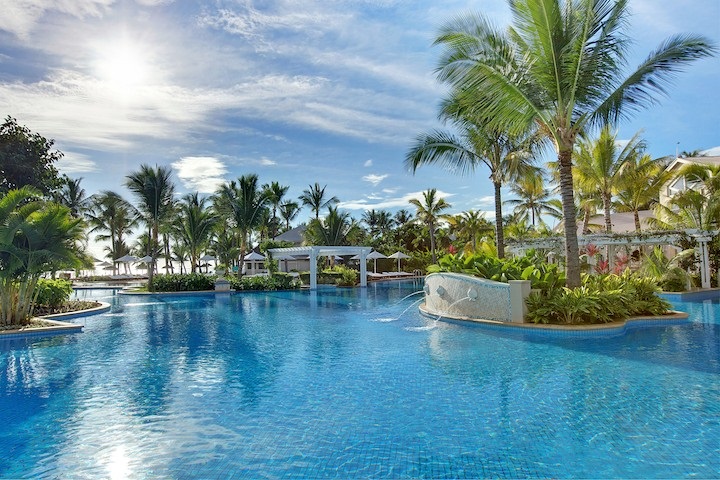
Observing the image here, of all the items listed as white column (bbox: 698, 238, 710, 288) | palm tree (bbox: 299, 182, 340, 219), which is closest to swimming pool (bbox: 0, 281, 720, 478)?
white column (bbox: 698, 238, 710, 288)

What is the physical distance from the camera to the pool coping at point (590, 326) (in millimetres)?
9570

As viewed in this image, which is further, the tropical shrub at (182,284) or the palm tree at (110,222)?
the palm tree at (110,222)

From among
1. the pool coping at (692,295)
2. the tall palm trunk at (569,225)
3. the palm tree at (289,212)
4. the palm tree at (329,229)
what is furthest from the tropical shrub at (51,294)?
the palm tree at (289,212)

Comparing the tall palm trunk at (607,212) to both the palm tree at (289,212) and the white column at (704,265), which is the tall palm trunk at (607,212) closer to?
the white column at (704,265)

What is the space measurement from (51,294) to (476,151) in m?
15.9

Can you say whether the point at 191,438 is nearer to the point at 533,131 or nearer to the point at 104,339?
the point at 104,339

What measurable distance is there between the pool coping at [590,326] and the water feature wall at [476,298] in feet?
A: 0.84

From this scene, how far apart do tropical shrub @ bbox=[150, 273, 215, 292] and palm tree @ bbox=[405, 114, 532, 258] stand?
49.9 feet

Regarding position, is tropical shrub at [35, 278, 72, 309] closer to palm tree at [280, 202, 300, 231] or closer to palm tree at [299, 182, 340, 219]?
palm tree at [299, 182, 340, 219]

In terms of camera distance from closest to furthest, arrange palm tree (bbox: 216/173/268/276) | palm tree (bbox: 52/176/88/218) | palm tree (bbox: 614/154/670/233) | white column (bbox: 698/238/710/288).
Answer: white column (bbox: 698/238/710/288), palm tree (bbox: 614/154/670/233), palm tree (bbox: 216/173/268/276), palm tree (bbox: 52/176/88/218)

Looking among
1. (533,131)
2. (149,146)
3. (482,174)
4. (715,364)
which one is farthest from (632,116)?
(149,146)

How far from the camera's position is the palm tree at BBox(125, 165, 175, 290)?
25.7 meters

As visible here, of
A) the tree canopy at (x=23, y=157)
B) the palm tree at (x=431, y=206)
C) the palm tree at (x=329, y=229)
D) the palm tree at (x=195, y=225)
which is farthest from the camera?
the palm tree at (x=431, y=206)

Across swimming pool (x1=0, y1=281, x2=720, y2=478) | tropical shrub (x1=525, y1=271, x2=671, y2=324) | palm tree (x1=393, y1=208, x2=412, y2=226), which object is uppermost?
palm tree (x1=393, y1=208, x2=412, y2=226)
